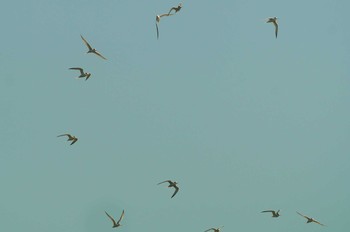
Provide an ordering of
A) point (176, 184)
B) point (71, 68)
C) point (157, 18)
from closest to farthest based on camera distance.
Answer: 1. point (157, 18)
2. point (71, 68)
3. point (176, 184)

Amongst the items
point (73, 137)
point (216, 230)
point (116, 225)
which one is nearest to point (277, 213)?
point (216, 230)

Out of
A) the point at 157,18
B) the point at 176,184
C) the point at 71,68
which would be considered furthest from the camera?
the point at 176,184

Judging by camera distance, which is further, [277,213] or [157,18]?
[277,213]

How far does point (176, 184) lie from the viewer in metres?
91.2

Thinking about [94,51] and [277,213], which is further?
[277,213]

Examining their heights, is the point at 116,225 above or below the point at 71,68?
below

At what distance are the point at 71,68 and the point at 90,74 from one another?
7.69m

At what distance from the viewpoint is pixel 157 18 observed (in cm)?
7825

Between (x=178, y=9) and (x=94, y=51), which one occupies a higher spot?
(x=178, y=9)

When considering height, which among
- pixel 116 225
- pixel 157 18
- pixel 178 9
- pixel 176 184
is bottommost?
pixel 116 225

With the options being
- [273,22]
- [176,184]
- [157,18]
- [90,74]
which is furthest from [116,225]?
[273,22]

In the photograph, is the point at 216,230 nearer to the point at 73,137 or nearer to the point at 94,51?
the point at 73,137

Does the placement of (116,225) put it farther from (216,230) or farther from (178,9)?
(178,9)

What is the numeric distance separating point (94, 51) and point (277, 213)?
112ft
